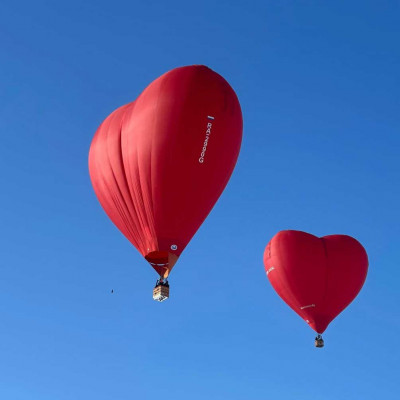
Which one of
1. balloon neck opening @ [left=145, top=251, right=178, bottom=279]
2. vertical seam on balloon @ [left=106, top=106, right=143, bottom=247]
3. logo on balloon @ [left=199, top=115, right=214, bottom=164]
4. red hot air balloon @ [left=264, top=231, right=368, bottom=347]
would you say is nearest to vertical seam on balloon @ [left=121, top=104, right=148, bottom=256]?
balloon neck opening @ [left=145, top=251, right=178, bottom=279]

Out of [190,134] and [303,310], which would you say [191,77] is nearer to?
[190,134]

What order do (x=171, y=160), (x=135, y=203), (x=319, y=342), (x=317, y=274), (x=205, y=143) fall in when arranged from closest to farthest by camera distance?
(x=171, y=160) < (x=205, y=143) < (x=135, y=203) < (x=317, y=274) < (x=319, y=342)

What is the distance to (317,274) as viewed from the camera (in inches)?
1721

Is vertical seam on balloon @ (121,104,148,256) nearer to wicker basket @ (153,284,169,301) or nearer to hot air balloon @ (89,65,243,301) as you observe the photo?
hot air balloon @ (89,65,243,301)

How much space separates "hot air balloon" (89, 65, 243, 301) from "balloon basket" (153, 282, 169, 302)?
4cm

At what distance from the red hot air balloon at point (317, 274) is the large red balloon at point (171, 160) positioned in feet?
32.3

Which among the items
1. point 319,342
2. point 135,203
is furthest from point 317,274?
point 135,203

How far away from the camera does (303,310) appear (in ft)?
144

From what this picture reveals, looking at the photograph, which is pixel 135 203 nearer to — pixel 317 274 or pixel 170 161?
pixel 170 161

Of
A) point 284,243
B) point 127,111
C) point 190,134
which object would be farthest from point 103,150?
point 284,243

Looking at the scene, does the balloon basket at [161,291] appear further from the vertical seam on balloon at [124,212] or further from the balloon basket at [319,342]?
the balloon basket at [319,342]

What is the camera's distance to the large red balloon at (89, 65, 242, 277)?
111 ft

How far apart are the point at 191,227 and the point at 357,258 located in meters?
12.9

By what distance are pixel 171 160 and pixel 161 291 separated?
15.4 feet
